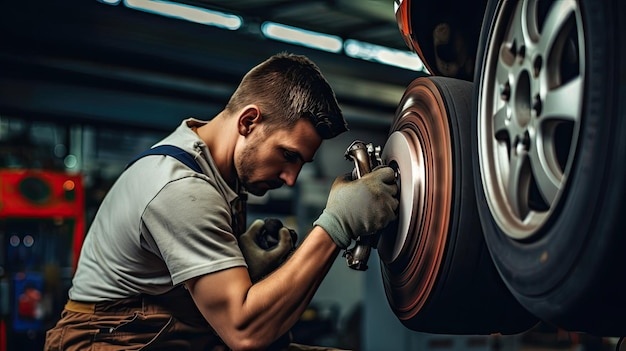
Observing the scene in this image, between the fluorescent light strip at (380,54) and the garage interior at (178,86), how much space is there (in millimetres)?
15

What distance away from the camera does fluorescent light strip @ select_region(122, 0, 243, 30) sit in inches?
142

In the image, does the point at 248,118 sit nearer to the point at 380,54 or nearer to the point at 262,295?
the point at 262,295

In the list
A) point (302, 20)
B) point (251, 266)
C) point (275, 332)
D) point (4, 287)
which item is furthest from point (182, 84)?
point (275, 332)

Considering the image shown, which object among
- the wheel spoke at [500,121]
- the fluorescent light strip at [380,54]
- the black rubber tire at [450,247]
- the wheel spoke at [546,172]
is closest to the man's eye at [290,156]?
the black rubber tire at [450,247]

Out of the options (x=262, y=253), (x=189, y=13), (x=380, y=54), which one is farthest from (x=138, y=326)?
(x=380, y=54)

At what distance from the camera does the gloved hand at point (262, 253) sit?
5.31ft

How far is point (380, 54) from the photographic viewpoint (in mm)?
4551

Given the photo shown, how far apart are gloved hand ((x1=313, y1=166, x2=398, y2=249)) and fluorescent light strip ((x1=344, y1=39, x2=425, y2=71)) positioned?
309 cm

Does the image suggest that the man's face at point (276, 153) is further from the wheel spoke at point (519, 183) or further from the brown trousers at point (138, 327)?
the wheel spoke at point (519, 183)

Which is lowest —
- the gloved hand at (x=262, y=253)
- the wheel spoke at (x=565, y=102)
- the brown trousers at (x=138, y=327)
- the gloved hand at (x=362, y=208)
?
the brown trousers at (x=138, y=327)

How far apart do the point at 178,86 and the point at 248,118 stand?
2.93 m

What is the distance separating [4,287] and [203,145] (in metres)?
3.02

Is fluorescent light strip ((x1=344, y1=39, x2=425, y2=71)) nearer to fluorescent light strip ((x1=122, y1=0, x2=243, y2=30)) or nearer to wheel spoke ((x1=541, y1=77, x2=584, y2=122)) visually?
fluorescent light strip ((x1=122, y1=0, x2=243, y2=30))

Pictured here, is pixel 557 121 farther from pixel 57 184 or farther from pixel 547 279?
pixel 57 184
